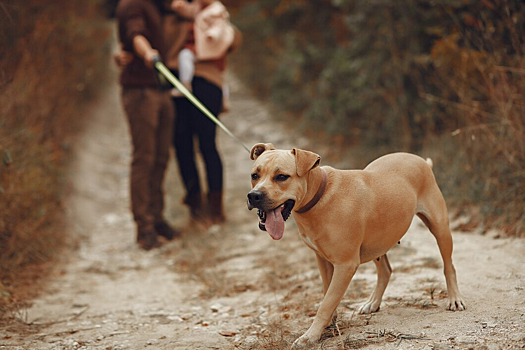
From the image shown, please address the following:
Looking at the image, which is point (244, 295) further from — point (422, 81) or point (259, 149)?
point (422, 81)

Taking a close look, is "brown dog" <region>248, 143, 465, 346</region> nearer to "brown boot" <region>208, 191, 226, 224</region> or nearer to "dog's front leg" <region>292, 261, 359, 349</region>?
"dog's front leg" <region>292, 261, 359, 349</region>

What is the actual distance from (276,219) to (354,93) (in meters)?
5.89

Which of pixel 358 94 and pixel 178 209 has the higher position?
pixel 358 94

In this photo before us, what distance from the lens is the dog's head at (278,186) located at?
9.81ft

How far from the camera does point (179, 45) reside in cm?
643

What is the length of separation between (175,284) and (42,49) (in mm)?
4238

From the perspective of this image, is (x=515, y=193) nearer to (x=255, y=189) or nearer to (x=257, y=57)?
(x=255, y=189)

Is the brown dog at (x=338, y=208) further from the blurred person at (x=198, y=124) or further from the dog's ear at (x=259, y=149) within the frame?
the blurred person at (x=198, y=124)

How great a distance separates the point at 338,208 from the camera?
3139 mm

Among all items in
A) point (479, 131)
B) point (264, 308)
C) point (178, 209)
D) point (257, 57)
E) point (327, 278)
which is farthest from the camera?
point (257, 57)

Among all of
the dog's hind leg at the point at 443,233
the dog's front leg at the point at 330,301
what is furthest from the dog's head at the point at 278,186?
the dog's hind leg at the point at 443,233

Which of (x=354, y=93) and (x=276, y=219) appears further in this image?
(x=354, y=93)

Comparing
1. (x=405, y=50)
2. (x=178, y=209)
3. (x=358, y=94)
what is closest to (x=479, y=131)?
(x=405, y=50)

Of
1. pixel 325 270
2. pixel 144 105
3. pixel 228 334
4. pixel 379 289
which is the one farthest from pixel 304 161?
pixel 144 105
